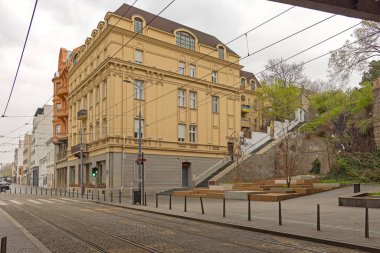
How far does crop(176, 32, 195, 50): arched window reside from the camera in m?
48.2

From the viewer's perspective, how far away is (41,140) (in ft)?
315

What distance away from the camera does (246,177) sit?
46031 mm

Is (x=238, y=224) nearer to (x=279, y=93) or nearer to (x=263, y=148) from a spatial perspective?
(x=263, y=148)

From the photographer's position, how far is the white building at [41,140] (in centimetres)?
8724

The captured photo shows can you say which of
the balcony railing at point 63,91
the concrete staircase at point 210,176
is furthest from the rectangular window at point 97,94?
the balcony railing at point 63,91

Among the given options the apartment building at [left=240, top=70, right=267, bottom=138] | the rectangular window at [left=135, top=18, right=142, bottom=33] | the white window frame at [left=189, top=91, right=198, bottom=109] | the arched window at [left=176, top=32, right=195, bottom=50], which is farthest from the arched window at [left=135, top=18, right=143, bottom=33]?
the apartment building at [left=240, top=70, right=267, bottom=138]

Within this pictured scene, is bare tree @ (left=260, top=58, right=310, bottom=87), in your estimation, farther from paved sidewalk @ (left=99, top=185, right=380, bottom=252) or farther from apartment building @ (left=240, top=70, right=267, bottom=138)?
paved sidewalk @ (left=99, top=185, right=380, bottom=252)

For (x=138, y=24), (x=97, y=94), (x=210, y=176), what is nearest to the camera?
(x=138, y=24)

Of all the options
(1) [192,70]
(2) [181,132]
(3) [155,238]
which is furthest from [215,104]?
(3) [155,238]

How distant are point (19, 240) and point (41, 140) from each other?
88522 millimetres

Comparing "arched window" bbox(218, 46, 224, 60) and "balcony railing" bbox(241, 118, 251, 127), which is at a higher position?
"arched window" bbox(218, 46, 224, 60)

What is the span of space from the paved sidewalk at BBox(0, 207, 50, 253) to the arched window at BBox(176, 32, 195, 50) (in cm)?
3477

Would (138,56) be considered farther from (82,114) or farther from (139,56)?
(82,114)

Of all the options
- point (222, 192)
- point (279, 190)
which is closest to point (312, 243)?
point (279, 190)
